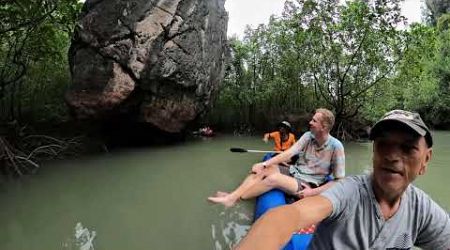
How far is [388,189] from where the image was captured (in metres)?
1.18

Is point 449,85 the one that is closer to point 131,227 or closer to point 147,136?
point 147,136

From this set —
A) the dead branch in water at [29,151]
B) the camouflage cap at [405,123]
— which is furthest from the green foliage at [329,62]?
the camouflage cap at [405,123]

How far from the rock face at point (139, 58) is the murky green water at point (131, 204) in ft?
4.96

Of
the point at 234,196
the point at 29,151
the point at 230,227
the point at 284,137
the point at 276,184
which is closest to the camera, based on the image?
the point at 276,184

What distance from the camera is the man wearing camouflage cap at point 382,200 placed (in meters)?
1.14

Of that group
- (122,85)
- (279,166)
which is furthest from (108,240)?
(122,85)

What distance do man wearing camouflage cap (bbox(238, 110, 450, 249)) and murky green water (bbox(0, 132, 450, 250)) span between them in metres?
2.20

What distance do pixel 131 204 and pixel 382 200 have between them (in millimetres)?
3812

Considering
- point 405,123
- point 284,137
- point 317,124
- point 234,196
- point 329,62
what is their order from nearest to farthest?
point 405,123 → point 317,124 → point 234,196 → point 284,137 → point 329,62

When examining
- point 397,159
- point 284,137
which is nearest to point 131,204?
point 284,137

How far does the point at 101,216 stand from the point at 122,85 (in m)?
4.74

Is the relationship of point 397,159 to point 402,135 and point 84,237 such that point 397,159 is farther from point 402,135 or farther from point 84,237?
point 84,237

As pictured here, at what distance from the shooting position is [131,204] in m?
4.63

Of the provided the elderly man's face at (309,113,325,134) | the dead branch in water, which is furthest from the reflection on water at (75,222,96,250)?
the dead branch in water
